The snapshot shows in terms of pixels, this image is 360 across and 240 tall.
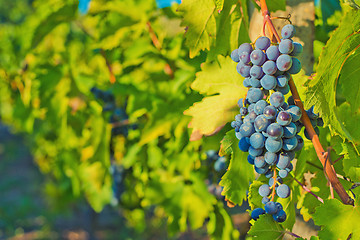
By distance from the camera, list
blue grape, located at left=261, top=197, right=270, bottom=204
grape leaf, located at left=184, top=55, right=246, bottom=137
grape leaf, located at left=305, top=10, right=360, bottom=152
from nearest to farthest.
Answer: grape leaf, located at left=305, top=10, right=360, bottom=152 < blue grape, located at left=261, top=197, right=270, bottom=204 < grape leaf, located at left=184, top=55, right=246, bottom=137

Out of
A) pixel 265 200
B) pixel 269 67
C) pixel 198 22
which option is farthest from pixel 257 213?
pixel 198 22

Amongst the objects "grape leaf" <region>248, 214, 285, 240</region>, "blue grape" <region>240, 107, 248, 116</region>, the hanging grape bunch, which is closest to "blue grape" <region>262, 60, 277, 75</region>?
the hanging grape bunch

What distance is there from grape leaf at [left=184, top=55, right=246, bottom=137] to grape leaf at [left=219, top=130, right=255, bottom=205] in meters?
0.06

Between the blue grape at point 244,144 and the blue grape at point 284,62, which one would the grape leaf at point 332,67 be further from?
→ the blue grape at point 244,144

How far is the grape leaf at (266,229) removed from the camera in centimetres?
75

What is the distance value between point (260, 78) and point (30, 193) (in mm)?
6855

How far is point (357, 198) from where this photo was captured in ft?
2.37

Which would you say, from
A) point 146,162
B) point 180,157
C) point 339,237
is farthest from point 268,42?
point 146,162

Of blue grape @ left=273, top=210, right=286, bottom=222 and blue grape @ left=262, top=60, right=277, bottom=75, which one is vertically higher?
blue grape @ left=262, top=60, right=277, bottom=75

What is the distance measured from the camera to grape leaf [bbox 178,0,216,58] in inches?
34.2

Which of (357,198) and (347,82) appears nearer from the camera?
(357,198)

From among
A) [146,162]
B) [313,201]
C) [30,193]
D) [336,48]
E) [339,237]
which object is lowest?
[30,193]

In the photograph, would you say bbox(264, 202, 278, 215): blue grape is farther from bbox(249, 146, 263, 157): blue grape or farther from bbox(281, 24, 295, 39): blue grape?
bbox(281, 24, 295, 39): blue grape

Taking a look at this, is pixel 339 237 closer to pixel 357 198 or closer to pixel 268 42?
pixel 357 198
